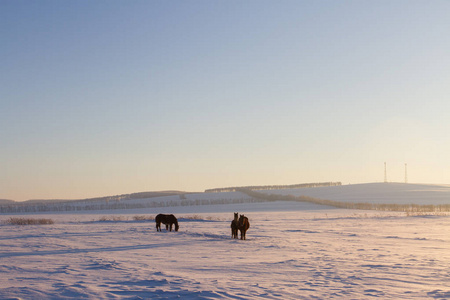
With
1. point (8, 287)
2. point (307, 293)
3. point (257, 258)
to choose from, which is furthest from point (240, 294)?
point (257, 258)

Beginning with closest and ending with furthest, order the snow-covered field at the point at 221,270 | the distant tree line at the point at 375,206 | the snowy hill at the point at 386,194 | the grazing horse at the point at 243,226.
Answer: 1. the snow-covered field at the point at 221,270
2. the grazing horse at the point at 243,226
3. the distant tree line at the point at 375,206
4. the snowy hill at the point at 386,194

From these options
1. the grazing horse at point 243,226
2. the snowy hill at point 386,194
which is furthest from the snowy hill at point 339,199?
the grazing horse at point 243,226

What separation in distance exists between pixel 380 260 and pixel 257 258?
3.87 m

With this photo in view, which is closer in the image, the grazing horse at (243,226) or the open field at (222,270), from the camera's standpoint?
the open field at (222,270)

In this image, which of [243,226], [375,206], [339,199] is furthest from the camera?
[339,199]

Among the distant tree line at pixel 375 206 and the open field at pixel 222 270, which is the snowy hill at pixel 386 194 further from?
the open field at pixel 222 270

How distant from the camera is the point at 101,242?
759 inches

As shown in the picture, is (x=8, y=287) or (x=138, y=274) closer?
(x=8, y=287)

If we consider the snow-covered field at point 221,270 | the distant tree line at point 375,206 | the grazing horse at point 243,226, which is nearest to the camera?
the snow-covered field at point 221,270

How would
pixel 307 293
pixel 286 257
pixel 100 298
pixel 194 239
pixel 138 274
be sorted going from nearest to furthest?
pixel 100 298 < pixel 307 293 < pixel 138 274 < pixel 286 257 < pixel 194 239

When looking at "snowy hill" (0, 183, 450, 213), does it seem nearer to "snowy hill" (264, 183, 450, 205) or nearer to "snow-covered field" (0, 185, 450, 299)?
"snowy hill" (264, 183, 450, 205)

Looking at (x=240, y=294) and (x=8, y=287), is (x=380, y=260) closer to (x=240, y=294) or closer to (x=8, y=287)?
(x=240, y=294)

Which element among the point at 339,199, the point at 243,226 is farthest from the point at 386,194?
the point at 243,226

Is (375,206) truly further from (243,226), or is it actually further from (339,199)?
(243,226)
